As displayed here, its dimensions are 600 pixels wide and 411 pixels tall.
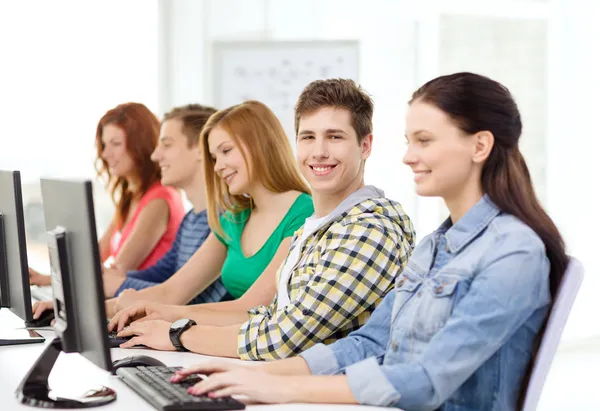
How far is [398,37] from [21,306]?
3.47 metres

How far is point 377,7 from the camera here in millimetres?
5188

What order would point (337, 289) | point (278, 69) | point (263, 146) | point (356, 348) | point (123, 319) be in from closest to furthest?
point (356, 348) → point (337, 289) → point (123, 319) → point (263, 146) → point (278, 69)

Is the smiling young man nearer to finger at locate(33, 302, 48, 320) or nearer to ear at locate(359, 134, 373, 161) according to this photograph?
ear at locate(359, 134, 373, 161)

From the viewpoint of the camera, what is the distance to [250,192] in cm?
277

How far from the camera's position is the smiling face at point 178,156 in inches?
136

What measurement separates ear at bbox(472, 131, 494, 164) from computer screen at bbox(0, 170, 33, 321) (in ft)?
3.83

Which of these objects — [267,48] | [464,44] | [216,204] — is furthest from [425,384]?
[464,44]

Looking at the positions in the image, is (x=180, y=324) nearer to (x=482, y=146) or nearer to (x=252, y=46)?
(x=482, y=146)

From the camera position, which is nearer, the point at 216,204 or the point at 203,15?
the point at 216,204

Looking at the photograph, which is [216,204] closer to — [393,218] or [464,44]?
[393,218]

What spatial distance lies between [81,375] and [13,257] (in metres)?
0.52

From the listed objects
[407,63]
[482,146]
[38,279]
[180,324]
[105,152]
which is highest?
[407,63]

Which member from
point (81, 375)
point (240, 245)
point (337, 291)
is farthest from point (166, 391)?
point (240, 245)

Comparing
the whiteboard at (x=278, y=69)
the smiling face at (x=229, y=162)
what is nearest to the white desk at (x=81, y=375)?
the smiling face at (x=229, y=162)
